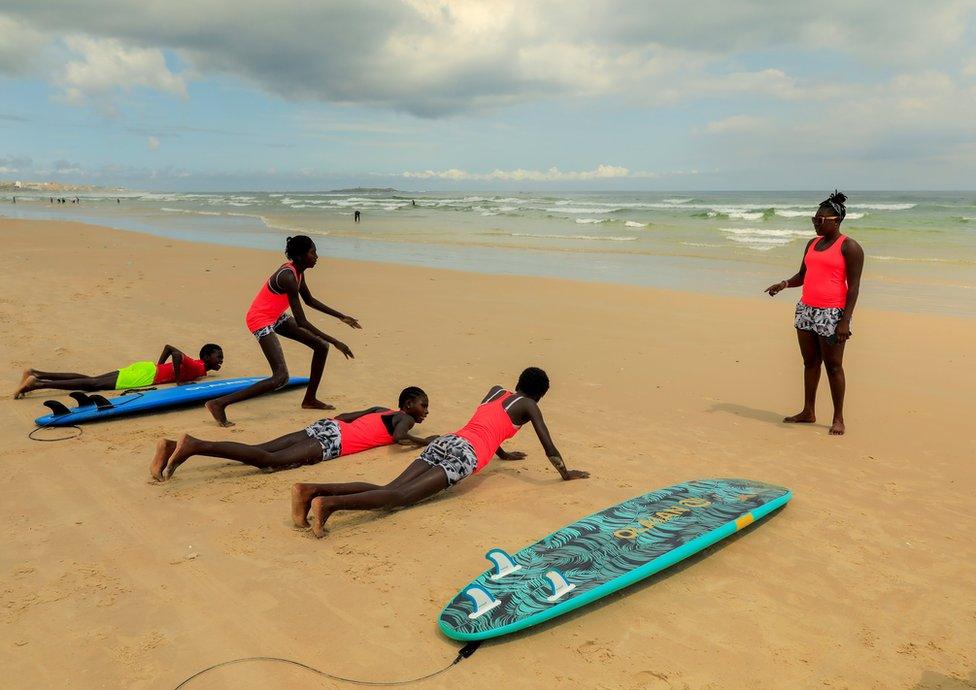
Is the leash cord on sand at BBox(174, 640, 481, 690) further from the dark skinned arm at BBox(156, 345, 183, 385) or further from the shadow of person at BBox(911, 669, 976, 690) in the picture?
the dark skinned arm at BBox(156, 345, 183, 385)

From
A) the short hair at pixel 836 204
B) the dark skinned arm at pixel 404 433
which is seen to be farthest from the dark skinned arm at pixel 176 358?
the short hair at pixel 836 204

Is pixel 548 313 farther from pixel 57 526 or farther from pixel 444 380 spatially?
pixel 57 526

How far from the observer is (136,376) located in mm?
6883

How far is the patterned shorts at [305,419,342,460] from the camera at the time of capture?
5105 mm

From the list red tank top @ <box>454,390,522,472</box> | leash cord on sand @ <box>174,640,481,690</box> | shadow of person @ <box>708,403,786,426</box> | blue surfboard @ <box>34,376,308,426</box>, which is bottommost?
leash cord on sand @ <box>174,640,481,690</box>

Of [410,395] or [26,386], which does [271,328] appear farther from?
[26,386]

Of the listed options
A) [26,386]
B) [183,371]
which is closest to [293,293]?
[183,371]

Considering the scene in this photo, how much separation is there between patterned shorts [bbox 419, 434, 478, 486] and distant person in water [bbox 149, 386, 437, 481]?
2.59ft

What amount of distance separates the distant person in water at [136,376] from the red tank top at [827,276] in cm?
593

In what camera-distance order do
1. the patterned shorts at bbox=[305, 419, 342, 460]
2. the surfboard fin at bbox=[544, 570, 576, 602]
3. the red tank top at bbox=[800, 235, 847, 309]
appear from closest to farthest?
the surfboard fin at bbox=[544, 570, 576, 602] → the patterned shorts at bbox=[305, 419, 342, 460] → the red tank top at bbox=[800, 235, 847, 309]

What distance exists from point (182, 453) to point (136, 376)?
9.51 ft

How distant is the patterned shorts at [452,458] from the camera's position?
4.39m

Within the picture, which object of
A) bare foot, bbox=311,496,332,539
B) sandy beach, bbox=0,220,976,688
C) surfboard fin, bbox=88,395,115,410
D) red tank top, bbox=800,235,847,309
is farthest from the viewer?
surfboard fin, bbox=88,395,115,410

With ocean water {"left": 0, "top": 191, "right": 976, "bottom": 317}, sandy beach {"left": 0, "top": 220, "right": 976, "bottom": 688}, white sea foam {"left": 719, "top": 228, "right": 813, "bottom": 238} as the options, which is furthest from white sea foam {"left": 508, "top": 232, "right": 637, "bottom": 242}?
sandy beach {"left": 0, "top": 220, "right": 976, "bottom": 688}
